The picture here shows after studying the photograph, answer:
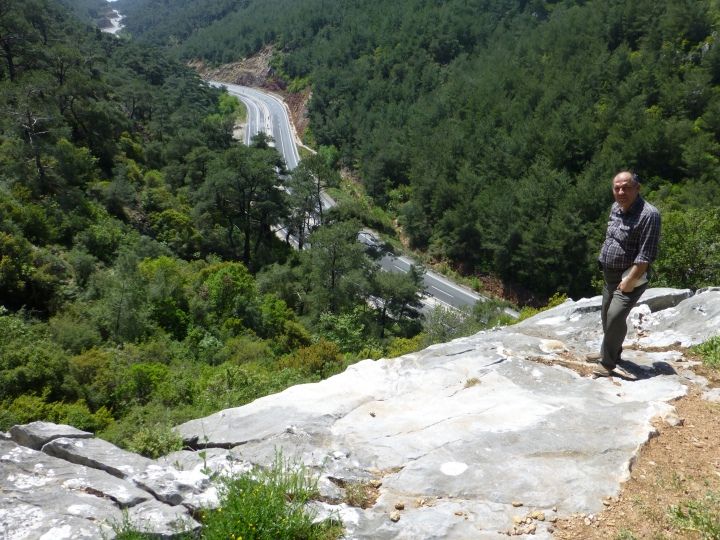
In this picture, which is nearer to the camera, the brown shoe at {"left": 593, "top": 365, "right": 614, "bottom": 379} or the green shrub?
the brown shoe at {"left": 593, "top": 365, "right": 614, "bottom": 379}

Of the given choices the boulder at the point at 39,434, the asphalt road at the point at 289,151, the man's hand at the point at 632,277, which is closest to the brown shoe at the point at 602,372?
the man's hand at the point at 632,277

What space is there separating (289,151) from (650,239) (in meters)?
78.6

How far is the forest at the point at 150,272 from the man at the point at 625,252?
5.68 metres

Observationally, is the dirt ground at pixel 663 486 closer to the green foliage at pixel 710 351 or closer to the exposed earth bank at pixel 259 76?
the green foliage at pixel 710 351

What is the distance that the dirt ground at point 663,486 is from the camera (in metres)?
4.08

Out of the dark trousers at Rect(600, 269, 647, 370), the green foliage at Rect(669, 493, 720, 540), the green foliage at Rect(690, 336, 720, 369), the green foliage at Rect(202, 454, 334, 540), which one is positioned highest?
the dark trousers at Rect(600, 269, 647, 370)

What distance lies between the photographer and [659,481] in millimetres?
4629

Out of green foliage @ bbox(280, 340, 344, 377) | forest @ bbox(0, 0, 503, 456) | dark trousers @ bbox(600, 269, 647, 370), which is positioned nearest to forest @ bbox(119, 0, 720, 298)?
forest @ bbox(0, 0, 503, 456)

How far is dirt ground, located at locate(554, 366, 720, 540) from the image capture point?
4.08 meters


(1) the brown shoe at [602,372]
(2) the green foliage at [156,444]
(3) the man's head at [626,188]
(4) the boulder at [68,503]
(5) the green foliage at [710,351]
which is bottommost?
(2) the green foliage at [156,444]

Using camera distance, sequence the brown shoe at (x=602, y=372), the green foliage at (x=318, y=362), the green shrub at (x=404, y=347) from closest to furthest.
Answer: the brown shoe at (x=602, y=372) → the green foliage at (x=318, y=362) → the green shrub at (x=404, y=347)

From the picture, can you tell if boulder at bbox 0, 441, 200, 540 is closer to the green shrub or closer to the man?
the man

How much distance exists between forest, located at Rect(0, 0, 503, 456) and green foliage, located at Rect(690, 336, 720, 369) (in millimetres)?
7218

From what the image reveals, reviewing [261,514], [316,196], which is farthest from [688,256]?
[316,196]
